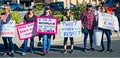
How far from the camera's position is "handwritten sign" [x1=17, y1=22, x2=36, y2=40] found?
13219 mm

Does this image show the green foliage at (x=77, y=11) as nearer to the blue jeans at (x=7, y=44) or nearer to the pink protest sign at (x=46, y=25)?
the pink protest sign at (x=46, y=25)

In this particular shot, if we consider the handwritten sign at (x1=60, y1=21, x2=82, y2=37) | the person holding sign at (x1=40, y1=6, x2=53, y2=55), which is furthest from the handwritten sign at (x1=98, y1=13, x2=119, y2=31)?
the person holding sign at (x1=40, y1=6, x2=53, y2=55)

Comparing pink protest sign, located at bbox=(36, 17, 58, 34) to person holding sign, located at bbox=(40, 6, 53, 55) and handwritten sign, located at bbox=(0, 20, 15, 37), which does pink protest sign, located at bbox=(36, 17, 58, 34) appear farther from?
handwritten sign, located at bbox=(0, 20, 15, 37)

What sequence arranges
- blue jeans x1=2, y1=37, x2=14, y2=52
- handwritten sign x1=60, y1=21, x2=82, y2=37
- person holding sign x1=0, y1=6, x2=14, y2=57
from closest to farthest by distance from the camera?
person holding sign x1=0, y1=6, x2=14, y2=57 < blue jeans x1=2, y1=37, x2=14, y2=52 < handwritten sign x1=60, y1=21, x2=82, y2=37

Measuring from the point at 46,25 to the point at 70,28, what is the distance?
89cm

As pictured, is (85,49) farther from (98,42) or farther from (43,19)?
(43,19)

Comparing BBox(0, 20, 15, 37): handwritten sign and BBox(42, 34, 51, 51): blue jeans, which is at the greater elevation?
BBox(0, 20, 15, 37): handwritten sign

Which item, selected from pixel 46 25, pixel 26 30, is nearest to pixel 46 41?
pixel 46 25

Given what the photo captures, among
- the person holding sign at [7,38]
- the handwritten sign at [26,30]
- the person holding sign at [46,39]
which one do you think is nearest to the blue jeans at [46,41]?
the person holding sign at [46,39]

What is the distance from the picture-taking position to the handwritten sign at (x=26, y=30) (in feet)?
43.4

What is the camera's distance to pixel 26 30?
1327cm

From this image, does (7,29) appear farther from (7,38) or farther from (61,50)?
(61,50)

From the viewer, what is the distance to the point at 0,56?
13.0 meters

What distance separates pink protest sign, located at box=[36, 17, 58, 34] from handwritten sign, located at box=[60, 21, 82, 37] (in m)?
0.37
